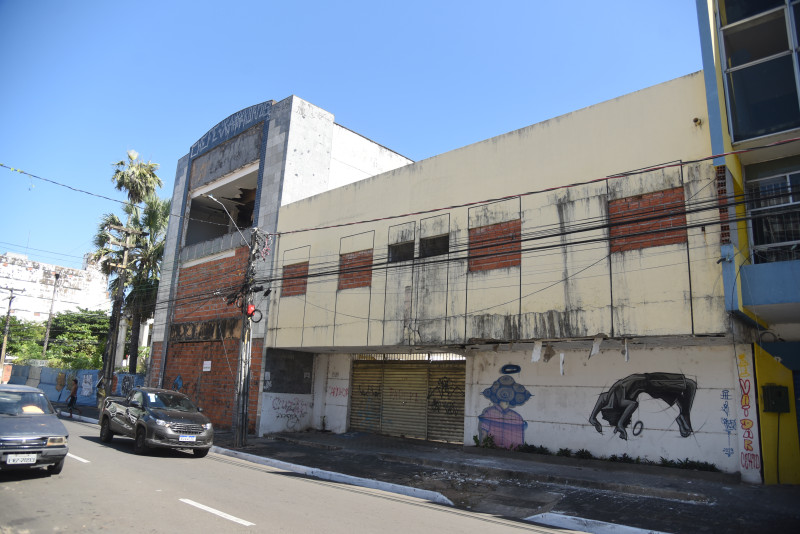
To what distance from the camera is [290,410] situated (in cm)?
1945

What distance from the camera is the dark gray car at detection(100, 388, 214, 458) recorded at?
12.4m

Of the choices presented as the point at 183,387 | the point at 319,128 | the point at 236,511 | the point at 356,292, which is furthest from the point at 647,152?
the point at 183,387

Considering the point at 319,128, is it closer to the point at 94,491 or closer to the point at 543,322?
the point at 543,322

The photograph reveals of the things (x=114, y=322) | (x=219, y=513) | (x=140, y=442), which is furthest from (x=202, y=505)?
(x=114, y=322)

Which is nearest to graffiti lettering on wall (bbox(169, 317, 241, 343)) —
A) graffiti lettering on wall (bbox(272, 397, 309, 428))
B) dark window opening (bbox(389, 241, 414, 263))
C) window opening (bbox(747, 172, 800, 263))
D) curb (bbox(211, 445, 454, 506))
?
graffiti lettering on wall (bbox(272, 397, 309, 428))

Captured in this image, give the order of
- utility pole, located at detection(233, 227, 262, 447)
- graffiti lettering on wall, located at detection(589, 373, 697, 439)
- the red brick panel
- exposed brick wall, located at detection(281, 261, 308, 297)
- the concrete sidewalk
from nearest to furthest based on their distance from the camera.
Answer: the concrete sidewalk < graffiti lettering on wall, located at detection(589, 373, 697, 439) < utility pole, located at detection(233, 227, 262, 447) < exposed brick wall, located at detection(281, 261, 308, 297) < the red brick panel

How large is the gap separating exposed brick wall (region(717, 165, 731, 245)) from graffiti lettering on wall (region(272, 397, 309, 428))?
15193 mm

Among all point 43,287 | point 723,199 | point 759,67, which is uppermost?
point 43,287

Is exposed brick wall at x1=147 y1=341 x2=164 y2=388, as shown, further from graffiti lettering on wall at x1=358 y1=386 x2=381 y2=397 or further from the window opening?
the window opening

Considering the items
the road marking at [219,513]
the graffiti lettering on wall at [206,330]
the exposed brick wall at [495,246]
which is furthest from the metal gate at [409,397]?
the road marking at [219,513]

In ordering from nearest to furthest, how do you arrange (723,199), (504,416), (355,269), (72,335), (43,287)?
1. (723,199)
2. (504,416)
3. (355,269)
4. (72,335)
5. (43,287)

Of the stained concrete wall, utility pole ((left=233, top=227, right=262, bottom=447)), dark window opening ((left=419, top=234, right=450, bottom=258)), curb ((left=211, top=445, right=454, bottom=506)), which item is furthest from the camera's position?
utility pole ((left=233, top=227, right=262, bottom=447))

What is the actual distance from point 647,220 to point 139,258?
26626 mm

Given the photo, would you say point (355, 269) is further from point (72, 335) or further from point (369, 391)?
point (72, 335)
